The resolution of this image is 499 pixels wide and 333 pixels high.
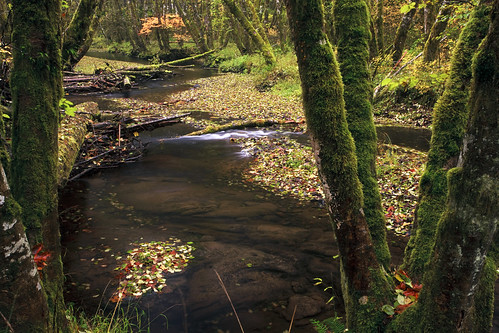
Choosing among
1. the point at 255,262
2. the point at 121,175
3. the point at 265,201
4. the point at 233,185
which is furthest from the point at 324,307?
the point at 121,175

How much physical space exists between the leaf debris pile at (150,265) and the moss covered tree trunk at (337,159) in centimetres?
338

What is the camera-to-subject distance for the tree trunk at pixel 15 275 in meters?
2.17

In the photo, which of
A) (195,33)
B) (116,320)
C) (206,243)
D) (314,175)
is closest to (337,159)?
(116,320)

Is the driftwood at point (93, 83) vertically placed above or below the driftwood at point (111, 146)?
above


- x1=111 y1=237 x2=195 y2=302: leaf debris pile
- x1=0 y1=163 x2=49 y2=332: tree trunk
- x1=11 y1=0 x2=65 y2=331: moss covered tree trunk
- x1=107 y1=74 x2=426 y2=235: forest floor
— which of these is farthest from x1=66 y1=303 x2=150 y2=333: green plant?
x1=107 y1=74 x2=426 y2=235: forest floor

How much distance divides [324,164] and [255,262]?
3.53 m

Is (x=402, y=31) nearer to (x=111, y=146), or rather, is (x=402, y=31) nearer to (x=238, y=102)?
(x=238, y=102)

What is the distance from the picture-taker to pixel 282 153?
1166 cm

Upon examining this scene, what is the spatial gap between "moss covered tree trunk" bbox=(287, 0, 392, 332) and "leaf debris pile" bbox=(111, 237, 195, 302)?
3.38m

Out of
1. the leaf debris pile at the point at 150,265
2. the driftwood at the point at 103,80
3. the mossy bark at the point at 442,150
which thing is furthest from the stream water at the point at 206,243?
the driftwood at the point at 103,80

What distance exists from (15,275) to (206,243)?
4479 mm

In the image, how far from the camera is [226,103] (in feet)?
65.7

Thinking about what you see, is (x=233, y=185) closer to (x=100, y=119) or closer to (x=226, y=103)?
(x=100, y=119)

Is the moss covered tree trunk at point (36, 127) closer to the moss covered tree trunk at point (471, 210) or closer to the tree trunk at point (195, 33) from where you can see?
the moss covered tree trunk at point (471, 210)
